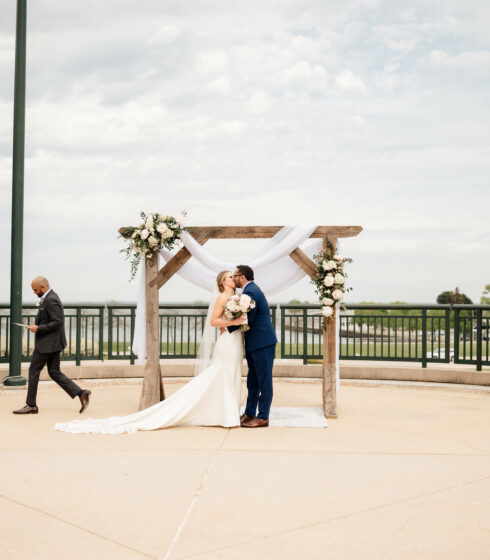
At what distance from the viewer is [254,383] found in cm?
1020

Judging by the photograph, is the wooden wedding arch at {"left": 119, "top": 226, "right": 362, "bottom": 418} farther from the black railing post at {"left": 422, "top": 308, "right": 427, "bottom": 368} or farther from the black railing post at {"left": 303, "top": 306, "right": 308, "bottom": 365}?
the black railing post at {"left": 422, "top": 308, "right": 427, "bottom": 368}

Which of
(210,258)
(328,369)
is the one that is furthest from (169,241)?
(328,369)

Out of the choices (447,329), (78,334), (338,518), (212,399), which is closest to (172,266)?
(212,399)

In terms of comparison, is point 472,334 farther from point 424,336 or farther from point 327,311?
point 327,311

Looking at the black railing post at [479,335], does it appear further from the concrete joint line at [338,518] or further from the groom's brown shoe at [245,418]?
the concrete joint line at [338,518]

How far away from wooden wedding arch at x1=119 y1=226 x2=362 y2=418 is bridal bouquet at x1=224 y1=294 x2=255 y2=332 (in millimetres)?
1598

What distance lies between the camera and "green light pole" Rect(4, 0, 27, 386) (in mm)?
13914

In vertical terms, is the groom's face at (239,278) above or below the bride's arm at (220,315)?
→ above

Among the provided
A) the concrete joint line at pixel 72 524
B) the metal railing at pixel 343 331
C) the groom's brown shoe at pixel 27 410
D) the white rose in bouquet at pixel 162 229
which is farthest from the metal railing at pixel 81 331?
the concrete joint line at pixel 72 524

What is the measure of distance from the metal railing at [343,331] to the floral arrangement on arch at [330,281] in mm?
4507

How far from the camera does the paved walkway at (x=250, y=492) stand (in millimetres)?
4832

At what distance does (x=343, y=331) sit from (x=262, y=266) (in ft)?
17.4

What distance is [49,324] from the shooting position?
34.1ft

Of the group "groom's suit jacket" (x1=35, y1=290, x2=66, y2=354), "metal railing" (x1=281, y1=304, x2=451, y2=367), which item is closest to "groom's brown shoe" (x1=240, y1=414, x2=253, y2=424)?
"groom's suit jacket" (x1=35, y1=290, x2=66, y2=354)
